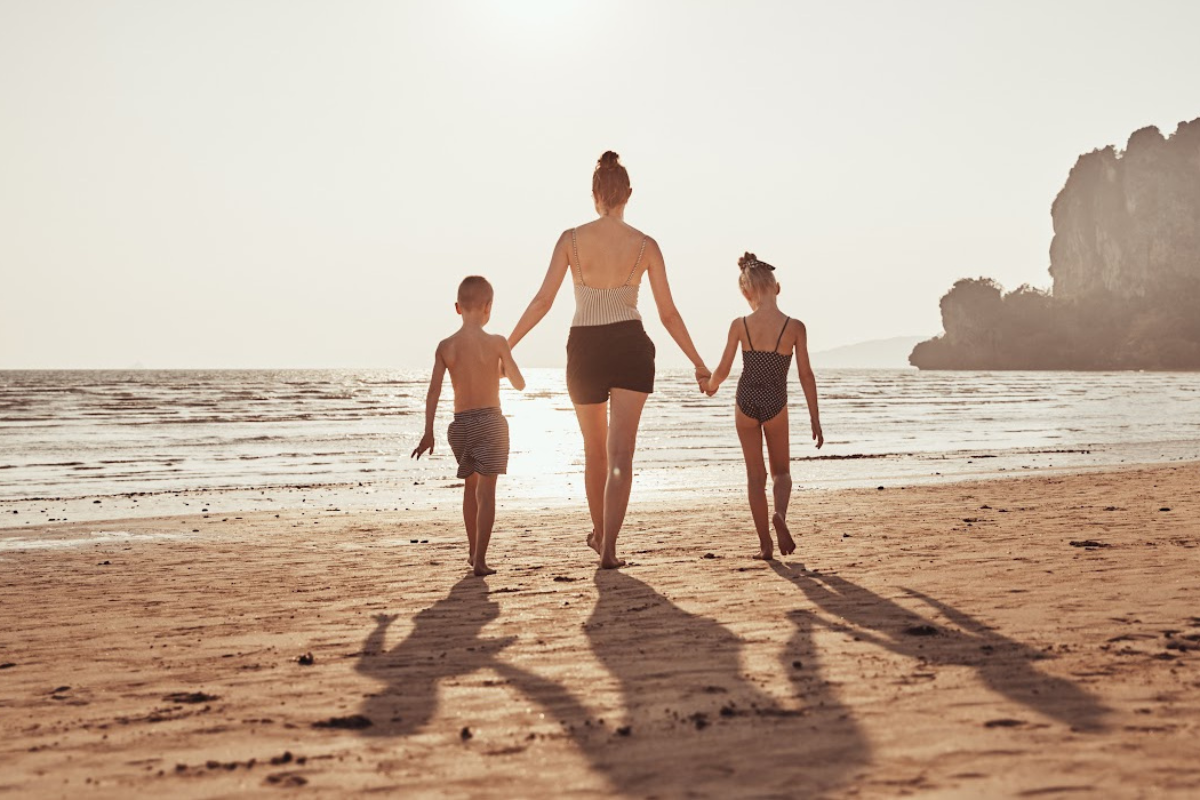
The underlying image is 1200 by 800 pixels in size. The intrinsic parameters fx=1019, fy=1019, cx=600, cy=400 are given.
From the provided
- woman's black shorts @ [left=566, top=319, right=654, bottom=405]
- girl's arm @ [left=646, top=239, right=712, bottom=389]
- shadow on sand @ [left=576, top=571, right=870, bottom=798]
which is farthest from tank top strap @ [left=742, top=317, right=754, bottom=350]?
shadow on sand @ [left=576, top=571, right=870, bottom=798]

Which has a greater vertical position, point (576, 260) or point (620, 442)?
point (576, 260)

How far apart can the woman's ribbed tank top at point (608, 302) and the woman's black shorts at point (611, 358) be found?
4cm

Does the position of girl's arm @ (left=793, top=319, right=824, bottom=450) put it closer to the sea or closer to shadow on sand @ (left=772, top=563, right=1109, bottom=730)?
shadow on sand @ (left=772, top=563, right=1109, bottom=730)

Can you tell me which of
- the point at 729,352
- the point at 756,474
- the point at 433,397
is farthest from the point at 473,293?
the point at 756,474

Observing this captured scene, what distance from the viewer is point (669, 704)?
3561mm

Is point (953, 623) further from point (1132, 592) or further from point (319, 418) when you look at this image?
point (319, 418)

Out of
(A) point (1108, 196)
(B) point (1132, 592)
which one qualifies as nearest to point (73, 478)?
(B) point (1132, 592)

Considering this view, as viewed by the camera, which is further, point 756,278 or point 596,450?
point 756,278

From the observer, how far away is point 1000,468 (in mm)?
16453

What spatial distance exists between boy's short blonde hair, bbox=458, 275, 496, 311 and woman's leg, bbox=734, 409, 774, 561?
183cm

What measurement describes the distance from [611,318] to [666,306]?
45 cm

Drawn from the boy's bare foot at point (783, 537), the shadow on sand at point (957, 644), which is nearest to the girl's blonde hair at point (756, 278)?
the boy's bare foot at point (783, 537)

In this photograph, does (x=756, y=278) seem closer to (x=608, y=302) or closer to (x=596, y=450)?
(x=608, y=302)

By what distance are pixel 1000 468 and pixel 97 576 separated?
1360 centimetres
